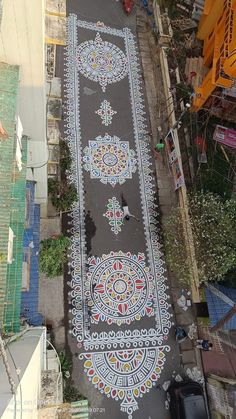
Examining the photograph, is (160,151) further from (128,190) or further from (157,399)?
(157,399)

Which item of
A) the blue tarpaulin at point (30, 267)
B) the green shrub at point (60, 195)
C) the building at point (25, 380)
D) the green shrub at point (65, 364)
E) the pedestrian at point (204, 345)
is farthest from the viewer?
the green shrub at point (60, 195)

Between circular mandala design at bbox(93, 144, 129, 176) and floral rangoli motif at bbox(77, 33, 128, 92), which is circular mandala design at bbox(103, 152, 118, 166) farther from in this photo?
floral rangoli motif at bbox(77, 33, 128, 92)

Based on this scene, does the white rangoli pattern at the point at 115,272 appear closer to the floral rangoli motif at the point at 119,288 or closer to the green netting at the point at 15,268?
the floral rangoli motif at the point at 119,288

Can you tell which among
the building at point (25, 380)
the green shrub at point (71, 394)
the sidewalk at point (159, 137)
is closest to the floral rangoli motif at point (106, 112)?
the sidewalk at point (159, 137)

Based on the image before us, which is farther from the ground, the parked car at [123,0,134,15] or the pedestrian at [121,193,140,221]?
the parked car at [123,0,134,15]

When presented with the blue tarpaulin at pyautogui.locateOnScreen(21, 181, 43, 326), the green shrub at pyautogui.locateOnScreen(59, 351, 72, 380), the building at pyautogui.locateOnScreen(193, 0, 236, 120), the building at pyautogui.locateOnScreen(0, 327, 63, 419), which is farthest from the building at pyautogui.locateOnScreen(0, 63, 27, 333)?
the building at pyautogui.locateOnScreen(193, 0, 236, 120)

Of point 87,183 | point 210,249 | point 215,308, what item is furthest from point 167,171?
point 215,308
